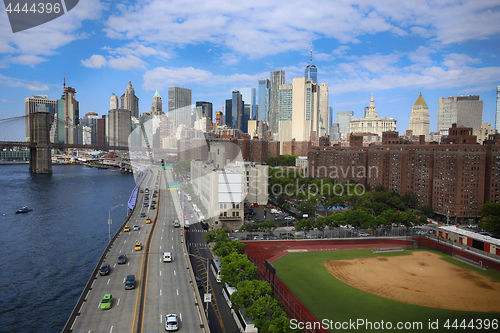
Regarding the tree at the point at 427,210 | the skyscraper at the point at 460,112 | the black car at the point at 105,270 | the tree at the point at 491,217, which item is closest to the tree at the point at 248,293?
the black car at the point at 105,270

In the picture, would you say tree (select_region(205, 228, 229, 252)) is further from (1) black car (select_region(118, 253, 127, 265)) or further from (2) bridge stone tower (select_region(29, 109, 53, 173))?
(2) bridge stone tower (select_region(29, 109, 53, 173))

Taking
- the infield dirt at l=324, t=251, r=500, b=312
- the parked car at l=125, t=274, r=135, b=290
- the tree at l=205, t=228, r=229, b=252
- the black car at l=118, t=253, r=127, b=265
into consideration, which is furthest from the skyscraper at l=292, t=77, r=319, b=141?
the parked car at l=125, t=274, r=135, b=290

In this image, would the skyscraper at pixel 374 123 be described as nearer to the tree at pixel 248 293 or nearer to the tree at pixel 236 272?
the tree at pixel 236 272

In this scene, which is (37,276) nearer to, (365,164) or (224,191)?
(224,191)

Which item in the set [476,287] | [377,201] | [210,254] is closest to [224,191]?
[210,254]

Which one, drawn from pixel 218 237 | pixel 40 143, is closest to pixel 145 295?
pixel 218 237
